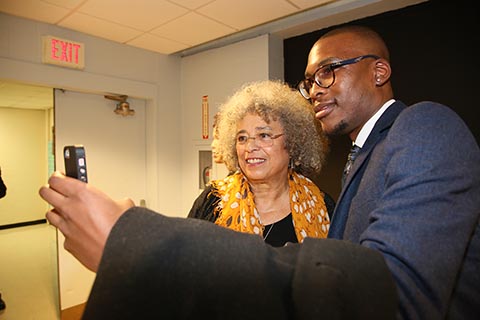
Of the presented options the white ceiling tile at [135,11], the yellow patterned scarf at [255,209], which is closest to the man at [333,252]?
the yellow patterned scarf at [255,209]

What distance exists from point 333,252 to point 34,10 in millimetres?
2858

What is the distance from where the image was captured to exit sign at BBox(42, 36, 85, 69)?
2414 mm

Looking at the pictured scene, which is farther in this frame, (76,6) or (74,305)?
(74,305)

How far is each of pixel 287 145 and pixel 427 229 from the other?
1119 mm

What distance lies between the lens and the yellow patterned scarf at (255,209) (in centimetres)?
131

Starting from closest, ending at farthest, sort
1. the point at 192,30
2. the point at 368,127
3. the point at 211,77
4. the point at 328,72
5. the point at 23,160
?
the point at 368,127, the point at 328,72, the point at 192,30, the point at 211,77, the point at 23,160

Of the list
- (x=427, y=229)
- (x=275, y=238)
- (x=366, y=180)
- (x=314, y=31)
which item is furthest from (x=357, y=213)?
(x=314, y=31)

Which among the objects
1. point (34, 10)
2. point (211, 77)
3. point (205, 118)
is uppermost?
point (34, 10)

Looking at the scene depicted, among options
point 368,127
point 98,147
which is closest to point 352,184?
point 368,127

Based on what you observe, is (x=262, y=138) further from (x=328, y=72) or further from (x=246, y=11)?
(x=246, y=11)

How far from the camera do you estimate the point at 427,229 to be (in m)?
0.41

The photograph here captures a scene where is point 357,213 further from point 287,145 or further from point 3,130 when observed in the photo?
point 3,130

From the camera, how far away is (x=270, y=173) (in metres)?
1.43

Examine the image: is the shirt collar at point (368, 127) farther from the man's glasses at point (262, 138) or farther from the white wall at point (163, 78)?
the white wall at point (163, 78)
